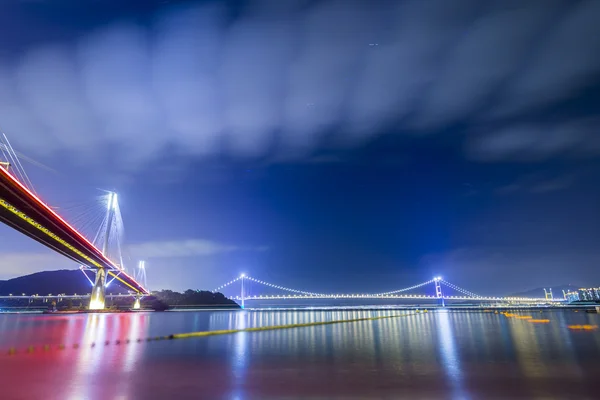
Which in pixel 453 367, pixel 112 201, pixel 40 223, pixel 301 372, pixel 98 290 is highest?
pixel 112 201

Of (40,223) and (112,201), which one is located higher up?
(112,201)

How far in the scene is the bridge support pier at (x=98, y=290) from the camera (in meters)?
70.9

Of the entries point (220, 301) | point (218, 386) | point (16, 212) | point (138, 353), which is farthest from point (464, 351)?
point (220, 301)

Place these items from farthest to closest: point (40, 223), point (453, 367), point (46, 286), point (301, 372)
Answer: point (46, 286) → point (40, 223) → point (453, 367) → point (301, 372)

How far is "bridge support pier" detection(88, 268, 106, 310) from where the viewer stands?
70938 mm

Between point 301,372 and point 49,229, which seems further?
point 49,229

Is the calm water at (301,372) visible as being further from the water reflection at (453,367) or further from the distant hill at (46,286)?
the distant hill at (46,286)

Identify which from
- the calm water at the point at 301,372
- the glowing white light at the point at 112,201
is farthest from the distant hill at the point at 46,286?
the calm water at the point at 301,372

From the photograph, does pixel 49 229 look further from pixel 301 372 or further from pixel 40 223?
pixel 301 372

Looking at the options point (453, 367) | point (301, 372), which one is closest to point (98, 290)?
point (301, 372)

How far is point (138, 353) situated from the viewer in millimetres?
14500

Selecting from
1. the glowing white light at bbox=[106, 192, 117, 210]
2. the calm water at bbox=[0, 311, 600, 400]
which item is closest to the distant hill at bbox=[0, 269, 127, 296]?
the glowing white light at bbox=[106, 192, 117, 210]

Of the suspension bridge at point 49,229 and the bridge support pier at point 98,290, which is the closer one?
the suspension bridge at point 49,229

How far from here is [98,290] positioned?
71562 mm
